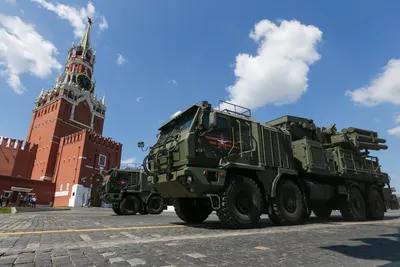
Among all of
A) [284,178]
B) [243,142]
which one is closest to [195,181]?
[243,142]

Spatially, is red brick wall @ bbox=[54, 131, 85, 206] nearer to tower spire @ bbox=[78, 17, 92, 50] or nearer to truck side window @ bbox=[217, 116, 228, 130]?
tower spire @ bbox=[78, 17, 92, 50]

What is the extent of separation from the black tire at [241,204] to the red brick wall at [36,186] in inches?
1578

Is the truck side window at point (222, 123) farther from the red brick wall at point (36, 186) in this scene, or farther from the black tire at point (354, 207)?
the red brick wall at point (36, 186)

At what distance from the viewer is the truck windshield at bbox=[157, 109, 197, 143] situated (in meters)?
7.39

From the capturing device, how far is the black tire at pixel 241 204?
6.45m

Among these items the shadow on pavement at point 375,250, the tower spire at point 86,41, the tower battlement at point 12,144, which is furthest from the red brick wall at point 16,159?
the shadow on pavement at point 375,250

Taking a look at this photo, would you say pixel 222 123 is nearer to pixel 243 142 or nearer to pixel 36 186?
pixel 243 142

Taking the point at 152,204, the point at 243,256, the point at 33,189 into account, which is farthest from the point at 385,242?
the point at 33,189

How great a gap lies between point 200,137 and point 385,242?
4782 millimetres

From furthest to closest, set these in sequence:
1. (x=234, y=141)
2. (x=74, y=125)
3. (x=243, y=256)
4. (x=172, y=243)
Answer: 1. (x=74, y=125)
2. (x=234, y=141)
3. (x=172, y=243)
4. (x=243, y=256)

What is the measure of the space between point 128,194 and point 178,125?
29.8 feet

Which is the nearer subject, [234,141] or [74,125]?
[234,141]

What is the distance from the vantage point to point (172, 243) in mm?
4453

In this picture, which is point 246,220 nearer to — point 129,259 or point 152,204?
point 129,259
